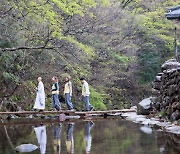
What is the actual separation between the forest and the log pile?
171 inches

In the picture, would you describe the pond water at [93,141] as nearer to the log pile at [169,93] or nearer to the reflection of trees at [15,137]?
Answer: the reflection of trees at [15,137]

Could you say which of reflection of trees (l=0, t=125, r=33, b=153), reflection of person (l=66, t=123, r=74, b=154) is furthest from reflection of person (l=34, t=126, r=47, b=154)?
reflection of person (l=66, t=123, r=74, b=154)

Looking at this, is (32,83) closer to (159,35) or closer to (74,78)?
(74,78)

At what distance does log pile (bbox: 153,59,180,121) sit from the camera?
14167mm

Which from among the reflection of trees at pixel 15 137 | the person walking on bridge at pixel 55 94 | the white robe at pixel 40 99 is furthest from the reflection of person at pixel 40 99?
the reflection of trees at pixel 15 137

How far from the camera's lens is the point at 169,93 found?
15297mm

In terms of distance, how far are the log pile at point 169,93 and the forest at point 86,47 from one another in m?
→ 4.33

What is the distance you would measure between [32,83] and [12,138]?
33.7 feet

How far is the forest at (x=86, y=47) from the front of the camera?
671 inches

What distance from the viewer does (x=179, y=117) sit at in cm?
1337

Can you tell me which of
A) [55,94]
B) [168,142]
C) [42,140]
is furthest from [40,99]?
[168,142]

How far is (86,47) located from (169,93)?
6716 mm

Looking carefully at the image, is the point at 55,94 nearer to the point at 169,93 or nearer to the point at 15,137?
the point at 169,93

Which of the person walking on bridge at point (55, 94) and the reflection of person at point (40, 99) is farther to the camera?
the reflection of person at point (40, 99)
